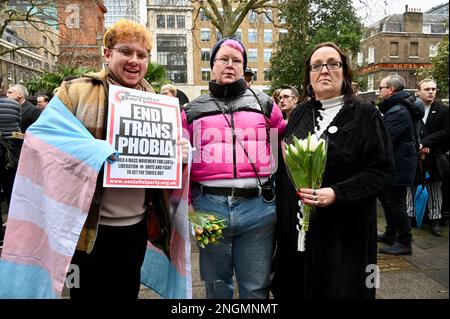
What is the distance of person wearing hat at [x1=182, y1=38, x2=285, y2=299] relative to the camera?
211 centimetres

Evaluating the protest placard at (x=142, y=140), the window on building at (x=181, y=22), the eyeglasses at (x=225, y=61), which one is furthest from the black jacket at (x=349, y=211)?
the window on building at (x=181, y=22)

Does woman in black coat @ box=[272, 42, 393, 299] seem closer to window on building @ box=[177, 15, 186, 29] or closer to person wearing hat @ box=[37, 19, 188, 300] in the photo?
person wearing hat @ box=[37, 19, 188, 300]

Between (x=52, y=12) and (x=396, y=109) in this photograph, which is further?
(x=52, y=12)

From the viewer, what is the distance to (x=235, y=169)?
2.10 m

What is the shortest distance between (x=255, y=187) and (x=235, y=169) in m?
0.17

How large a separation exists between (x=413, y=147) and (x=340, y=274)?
2891 mm

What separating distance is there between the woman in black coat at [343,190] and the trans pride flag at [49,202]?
3.67 feet

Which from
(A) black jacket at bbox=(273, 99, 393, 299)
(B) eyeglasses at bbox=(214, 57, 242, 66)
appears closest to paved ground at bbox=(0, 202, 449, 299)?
(A) black jacket at bbox=(273, 99, 393, 299)

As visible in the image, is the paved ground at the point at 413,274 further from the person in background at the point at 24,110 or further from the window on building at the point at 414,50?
the window on building at the point at 414,50

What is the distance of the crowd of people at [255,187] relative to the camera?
1865mm

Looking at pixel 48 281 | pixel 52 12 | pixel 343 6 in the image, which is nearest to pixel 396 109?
pixel 48 281

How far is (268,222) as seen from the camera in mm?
2207

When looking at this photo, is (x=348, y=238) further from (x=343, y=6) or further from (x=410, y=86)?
(x=410, y=86)

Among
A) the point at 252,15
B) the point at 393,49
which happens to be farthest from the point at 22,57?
the point at 393,49
